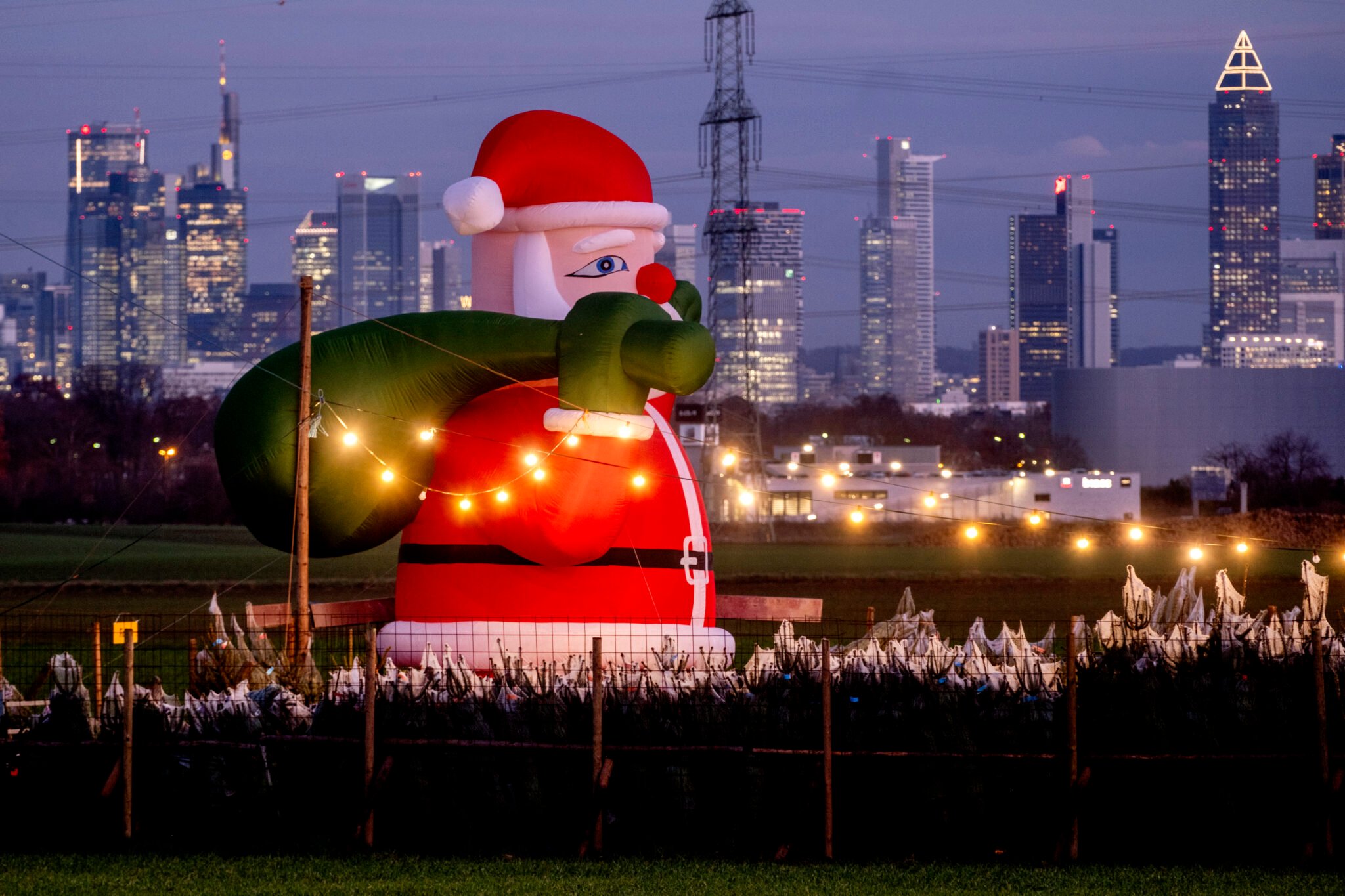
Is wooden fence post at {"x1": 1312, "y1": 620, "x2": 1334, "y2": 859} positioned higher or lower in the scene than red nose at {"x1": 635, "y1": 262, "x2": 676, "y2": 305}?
lower

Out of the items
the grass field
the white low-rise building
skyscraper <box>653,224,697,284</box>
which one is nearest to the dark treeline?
the grass field

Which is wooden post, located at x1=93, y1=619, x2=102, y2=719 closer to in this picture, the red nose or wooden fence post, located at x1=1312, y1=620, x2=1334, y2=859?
the red nose

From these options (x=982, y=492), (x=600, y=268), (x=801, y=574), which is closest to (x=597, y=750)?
(x=600, y=268)

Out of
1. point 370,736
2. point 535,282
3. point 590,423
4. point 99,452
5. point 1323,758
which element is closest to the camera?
point 1323,758

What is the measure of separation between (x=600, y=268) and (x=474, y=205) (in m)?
1.35

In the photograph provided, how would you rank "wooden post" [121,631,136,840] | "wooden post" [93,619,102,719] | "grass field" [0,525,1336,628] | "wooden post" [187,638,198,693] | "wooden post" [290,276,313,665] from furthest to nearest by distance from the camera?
1. "grass field" [0,525,1336,628]
2. "wooden post" [290,276,313,665]
3. "wooden post" [187,638,198,693]
4. "wooden post" [93,619,102,719]
5. "wooden post" [121,631,136,840]

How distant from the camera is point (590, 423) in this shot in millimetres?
14312

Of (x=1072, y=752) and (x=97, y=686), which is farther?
(x=97, y=686)

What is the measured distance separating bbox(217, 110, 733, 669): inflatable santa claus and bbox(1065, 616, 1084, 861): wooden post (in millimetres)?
4628

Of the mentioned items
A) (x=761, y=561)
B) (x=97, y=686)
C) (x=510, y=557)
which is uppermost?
(x=510, y=557)

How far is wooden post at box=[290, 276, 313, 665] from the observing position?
14.3m

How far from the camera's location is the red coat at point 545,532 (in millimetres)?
14609

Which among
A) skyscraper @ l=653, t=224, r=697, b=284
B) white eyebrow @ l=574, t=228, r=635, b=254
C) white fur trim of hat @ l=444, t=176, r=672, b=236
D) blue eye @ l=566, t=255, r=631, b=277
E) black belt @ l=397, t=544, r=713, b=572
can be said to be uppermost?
skyscraper @ l=653, t=224, r=697, b=284

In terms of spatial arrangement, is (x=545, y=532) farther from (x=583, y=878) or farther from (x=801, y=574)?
(x=801, y=574)
